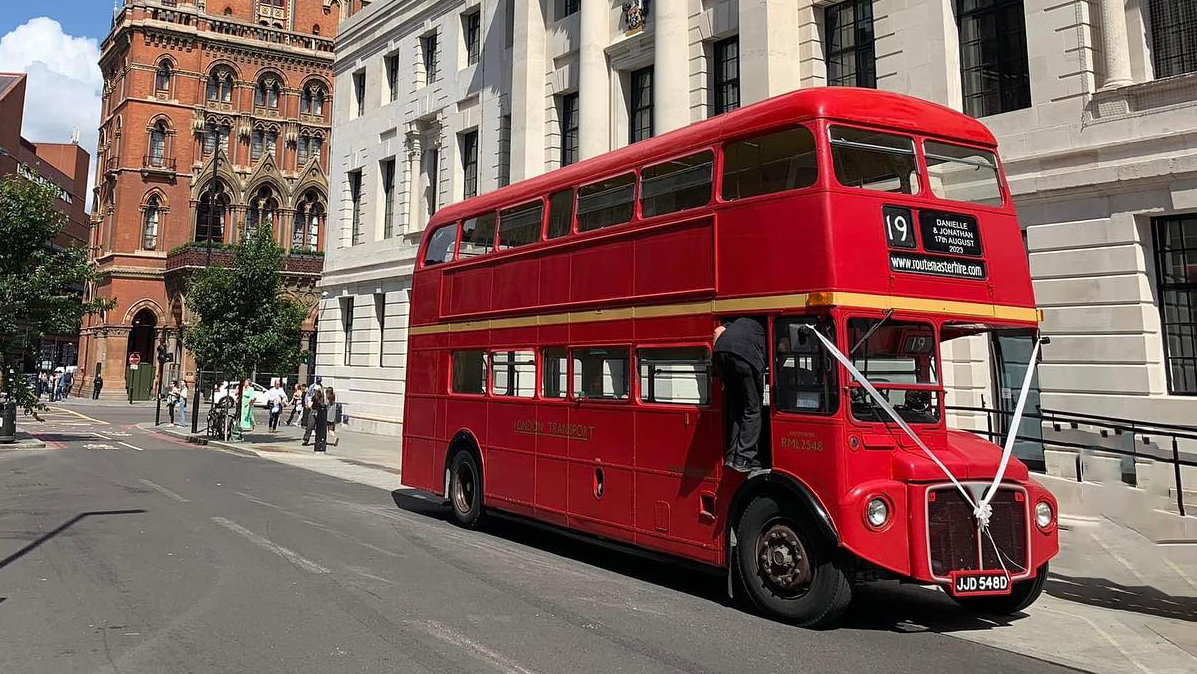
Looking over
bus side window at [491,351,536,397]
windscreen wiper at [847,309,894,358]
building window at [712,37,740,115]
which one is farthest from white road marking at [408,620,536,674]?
building window at [712,37,740,115]

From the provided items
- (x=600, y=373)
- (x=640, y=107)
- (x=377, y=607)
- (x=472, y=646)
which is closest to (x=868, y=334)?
(x=600, y=373)

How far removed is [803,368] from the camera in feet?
23.6

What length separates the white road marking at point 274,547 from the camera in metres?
8.73

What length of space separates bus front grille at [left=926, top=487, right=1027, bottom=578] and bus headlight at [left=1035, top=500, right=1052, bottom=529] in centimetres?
19

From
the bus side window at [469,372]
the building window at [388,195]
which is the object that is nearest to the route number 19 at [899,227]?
the bus side window at [469,372]

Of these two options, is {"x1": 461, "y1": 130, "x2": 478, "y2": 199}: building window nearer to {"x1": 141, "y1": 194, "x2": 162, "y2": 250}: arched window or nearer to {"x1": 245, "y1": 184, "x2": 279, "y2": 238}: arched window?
Result: {"x1": 245, "y1": 184, "x2": 279, "y2": 238}: arched window

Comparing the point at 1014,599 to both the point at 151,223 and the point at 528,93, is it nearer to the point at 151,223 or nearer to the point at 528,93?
the point at 528,93

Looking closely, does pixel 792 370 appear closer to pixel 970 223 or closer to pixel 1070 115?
pixel 970 223

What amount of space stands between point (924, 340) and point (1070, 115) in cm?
872

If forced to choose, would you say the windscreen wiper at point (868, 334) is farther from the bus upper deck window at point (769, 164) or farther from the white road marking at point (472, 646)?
the white road marking at point (472, 646)

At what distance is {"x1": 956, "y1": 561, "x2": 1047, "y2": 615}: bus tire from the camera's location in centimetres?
730

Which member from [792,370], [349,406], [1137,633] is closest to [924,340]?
[792,370]

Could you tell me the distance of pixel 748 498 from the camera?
25.0 ft

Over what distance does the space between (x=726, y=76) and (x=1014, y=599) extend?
1534 centimetres
